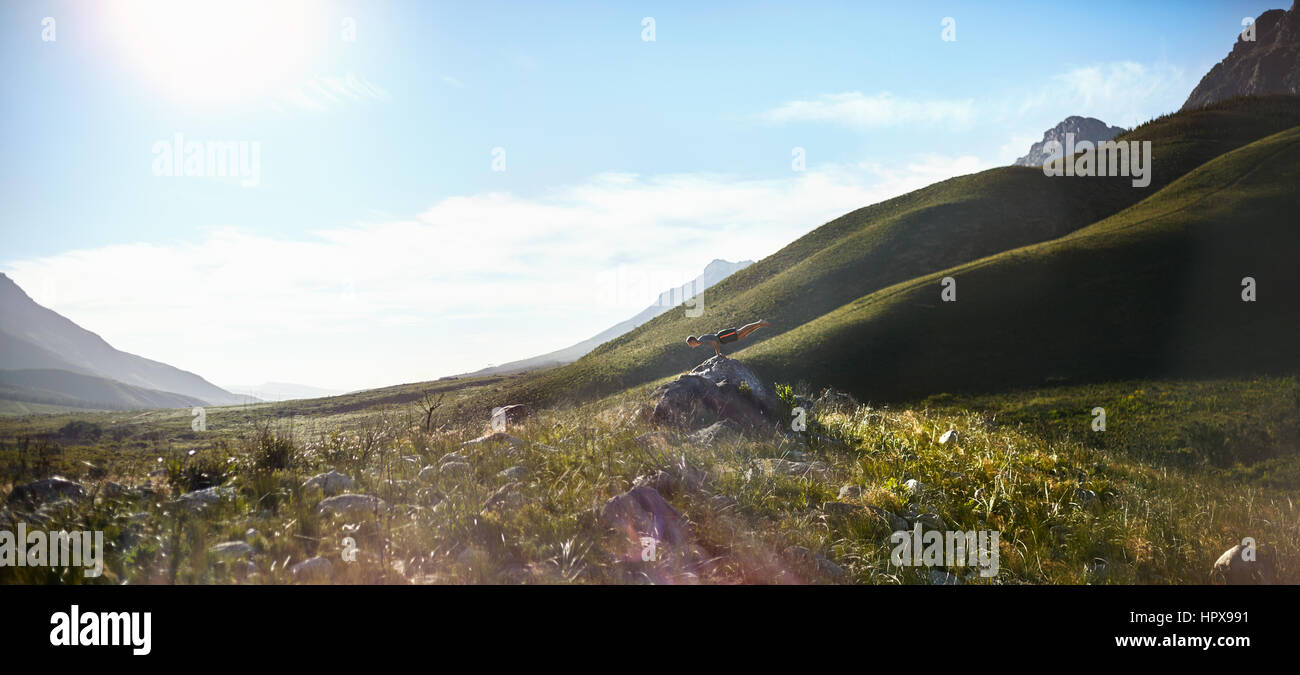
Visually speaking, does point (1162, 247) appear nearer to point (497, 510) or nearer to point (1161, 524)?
point (1161, 524)

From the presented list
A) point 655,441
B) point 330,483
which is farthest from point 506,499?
point 655,441

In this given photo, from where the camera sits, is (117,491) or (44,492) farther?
(117,491)

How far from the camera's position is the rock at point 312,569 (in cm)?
455

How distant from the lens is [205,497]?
6266 mm

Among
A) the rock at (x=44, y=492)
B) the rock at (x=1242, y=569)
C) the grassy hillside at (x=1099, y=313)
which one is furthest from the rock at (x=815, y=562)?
the grassy hillside at (x=1099, y=313)

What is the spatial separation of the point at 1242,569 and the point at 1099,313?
134ft

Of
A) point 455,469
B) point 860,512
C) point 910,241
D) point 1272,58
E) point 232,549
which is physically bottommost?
point 860,512

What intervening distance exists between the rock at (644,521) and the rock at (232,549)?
3319 millimetres

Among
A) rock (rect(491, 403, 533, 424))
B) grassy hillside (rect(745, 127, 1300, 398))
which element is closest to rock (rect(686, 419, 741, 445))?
rock (rect(491, 403, 533, 424))

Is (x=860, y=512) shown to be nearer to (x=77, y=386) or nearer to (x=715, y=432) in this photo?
(x=715, y=432)

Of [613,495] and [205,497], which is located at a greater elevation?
[205,497]

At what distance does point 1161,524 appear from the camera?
8469 millimetres
